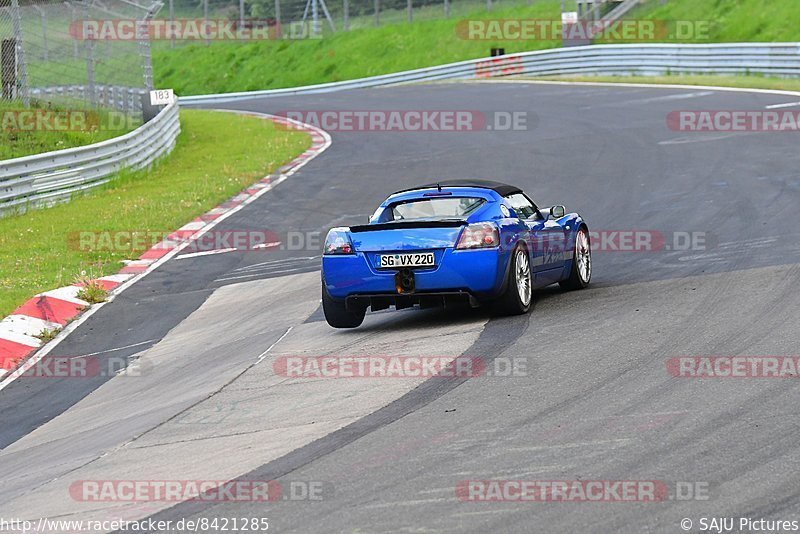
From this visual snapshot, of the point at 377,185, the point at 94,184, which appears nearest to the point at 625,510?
the point at 377,185

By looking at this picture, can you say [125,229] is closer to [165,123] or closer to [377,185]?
[377,185]

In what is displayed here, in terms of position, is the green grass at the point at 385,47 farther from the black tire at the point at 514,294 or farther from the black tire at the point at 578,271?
the black tire at the point at 514,294

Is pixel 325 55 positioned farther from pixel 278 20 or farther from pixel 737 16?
pixel 737 16

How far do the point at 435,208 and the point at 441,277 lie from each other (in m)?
1.18

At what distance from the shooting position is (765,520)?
5184 millimetres

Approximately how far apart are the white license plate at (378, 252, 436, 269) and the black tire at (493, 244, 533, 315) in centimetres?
60

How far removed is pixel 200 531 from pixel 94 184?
51.3 feet

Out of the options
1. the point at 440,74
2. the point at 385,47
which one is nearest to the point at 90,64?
the point at 440,74

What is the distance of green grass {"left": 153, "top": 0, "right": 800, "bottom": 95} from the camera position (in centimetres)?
4091

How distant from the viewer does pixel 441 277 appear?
9.60m

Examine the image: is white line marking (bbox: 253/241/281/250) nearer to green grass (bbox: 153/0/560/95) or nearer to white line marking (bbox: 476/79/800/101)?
white line marking (bbox: 476/79/800/101)

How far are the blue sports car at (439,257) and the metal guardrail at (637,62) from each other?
21977mm

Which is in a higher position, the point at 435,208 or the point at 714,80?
the point at 435,208

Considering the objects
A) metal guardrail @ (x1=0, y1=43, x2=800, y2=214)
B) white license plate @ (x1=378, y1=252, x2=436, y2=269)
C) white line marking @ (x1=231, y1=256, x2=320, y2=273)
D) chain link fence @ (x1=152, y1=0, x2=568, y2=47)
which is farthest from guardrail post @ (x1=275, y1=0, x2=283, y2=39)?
white license plate @ (x1=378, y1=252, x2=436, y2=269)
